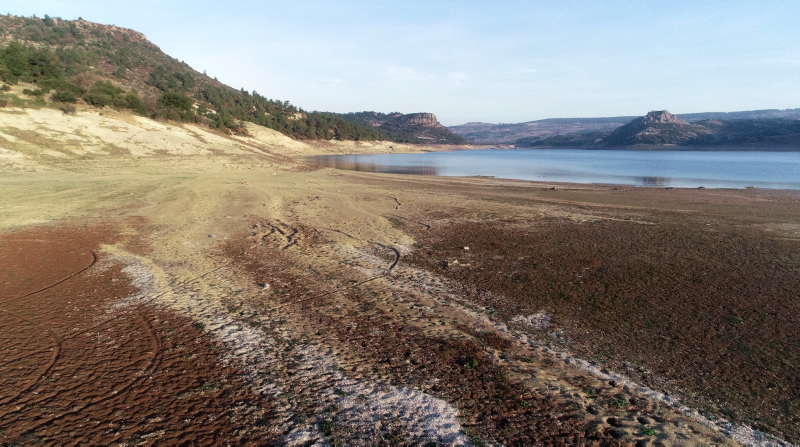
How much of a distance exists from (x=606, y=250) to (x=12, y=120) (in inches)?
1436

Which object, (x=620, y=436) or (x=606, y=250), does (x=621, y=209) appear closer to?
(x=606, y=250)

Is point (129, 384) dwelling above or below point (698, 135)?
below

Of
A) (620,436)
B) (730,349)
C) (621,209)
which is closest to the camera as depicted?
(620,436)

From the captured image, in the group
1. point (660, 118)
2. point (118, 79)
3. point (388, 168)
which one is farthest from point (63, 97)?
point (660, 118)

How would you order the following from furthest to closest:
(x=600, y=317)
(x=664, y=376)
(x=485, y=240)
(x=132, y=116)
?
(x=132, y=116) < (x=485, y=240) < (x=600, y=317) < (x=664, y=376)

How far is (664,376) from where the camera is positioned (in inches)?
195

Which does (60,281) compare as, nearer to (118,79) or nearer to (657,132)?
(118,79)

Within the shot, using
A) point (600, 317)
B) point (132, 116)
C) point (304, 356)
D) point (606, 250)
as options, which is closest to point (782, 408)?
point (600, 317)

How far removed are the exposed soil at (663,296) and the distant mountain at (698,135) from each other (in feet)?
504

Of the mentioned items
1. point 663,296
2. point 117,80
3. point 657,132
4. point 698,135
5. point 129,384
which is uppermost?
point 117,80

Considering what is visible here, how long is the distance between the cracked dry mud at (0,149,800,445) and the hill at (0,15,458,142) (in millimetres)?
31805

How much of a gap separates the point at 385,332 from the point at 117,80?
76667mm

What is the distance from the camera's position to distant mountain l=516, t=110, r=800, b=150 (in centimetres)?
12719

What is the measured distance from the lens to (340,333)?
233 inches
